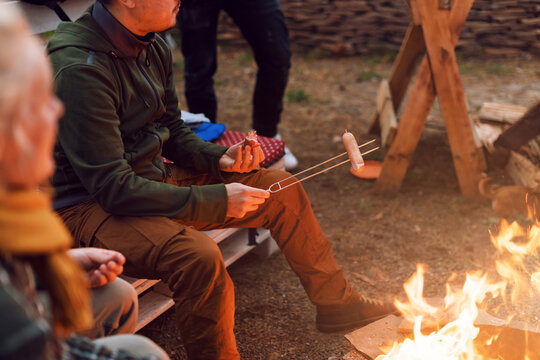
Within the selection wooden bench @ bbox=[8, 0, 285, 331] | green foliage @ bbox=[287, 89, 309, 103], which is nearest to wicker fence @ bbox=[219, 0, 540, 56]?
green foliage @ bbox=[287, 89, 309, 103]

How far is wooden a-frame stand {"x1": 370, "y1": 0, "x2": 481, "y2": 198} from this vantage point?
334cm

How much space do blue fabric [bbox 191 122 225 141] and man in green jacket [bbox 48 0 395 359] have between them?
2.33 feet

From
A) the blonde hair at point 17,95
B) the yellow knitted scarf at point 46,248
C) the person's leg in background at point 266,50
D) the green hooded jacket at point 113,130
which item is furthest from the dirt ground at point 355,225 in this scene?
the blonde hair at point 17,95

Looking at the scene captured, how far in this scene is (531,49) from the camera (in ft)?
22.1

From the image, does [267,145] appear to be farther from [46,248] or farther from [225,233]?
[46,248]

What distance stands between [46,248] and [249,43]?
9.98 ft

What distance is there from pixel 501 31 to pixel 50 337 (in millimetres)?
6993

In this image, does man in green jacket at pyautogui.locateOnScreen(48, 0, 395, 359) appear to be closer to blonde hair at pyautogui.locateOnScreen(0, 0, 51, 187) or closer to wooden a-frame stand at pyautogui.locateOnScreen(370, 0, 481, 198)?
blonde hair at pyautogui.locateOnScreen(0, 0, 51, 187)

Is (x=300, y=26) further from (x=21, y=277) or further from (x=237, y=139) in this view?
(x=21, y=277)

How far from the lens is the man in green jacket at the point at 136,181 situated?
1886 millimetres

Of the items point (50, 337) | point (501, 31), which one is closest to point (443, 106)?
point (50, 337)

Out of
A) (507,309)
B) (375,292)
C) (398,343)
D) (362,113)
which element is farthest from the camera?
(362,113)

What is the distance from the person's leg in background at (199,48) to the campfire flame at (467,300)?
200 cm

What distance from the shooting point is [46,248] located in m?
0.97
